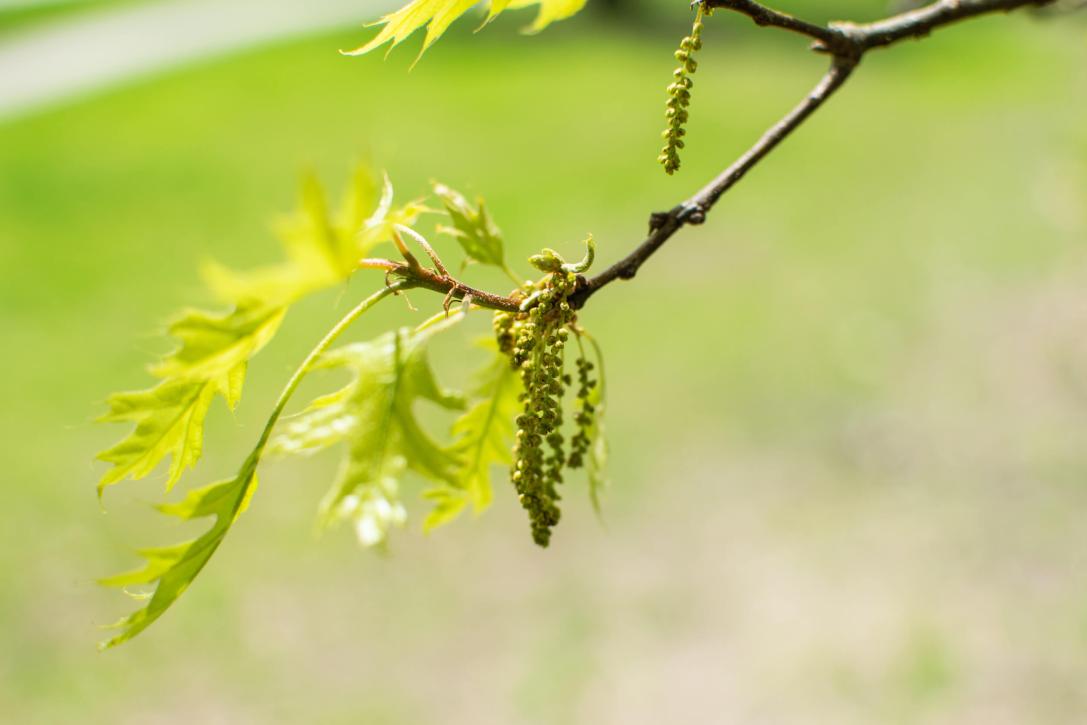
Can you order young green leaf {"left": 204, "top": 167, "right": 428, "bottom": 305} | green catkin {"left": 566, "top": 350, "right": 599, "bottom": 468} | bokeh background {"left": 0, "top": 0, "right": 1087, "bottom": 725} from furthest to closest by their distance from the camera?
bokeh background {"left": 0, "top": 0, "right": 1087, "bottom": 725} < green catkin {"left": 566, "top": 350, "right": 599, "bottom": 468} < young green leaf {"left": 204, "top": 167, "right": 428, "bottom": 305}

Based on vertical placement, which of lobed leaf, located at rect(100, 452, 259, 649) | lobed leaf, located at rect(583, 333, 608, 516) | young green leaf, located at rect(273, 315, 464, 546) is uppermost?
young green leaf, located at rect(273, 315, 464, 546)

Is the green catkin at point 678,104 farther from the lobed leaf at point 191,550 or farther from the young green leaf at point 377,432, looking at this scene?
the lobed leaf at point 191,550

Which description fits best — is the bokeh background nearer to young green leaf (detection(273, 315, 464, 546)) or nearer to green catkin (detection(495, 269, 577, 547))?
young green leaf (detection(273, 315, 464, 546))

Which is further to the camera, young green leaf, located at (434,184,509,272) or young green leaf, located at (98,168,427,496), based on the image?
young green leaf, located at (434,184,509,272)

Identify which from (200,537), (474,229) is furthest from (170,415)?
(474,229)

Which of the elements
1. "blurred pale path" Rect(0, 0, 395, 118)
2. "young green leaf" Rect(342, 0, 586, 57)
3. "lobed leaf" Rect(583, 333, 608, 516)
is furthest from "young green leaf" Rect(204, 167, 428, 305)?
"blurred pale path" Rect(0, 0, 395, 118)

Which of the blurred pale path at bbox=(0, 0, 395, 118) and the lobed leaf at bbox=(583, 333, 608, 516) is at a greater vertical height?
the blurred pale path at bbox=(0, 0, 395, 118)

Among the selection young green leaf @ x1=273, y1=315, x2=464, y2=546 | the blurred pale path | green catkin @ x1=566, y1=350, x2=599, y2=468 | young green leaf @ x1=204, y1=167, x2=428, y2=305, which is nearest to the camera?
young green leaf @ x1=204, y1=167, x2=428, y2=305

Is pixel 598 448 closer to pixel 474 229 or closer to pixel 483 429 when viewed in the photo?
pixel 483 429
